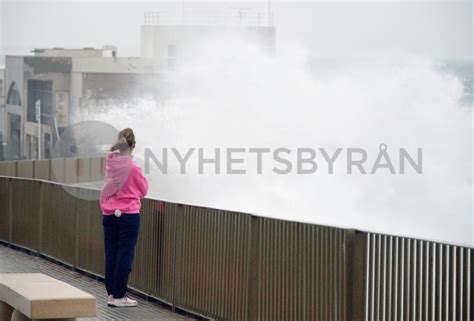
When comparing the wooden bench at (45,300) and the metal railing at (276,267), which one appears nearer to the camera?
the metal railing at (276,267)

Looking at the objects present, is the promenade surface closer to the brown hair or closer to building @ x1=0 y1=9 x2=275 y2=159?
the brown hair

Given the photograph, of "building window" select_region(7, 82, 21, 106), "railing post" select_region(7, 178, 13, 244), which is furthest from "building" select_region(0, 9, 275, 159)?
"railing post" select_region(7, 178, 13, 244)

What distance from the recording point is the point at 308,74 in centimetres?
6944

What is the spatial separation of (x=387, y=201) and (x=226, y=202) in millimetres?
7920

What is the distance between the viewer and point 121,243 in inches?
464

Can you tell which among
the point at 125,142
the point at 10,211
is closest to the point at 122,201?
the point at 125,142

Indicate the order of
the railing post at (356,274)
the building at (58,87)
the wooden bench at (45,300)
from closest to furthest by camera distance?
the wooden bench at (45,300) → the railing post at (356,274) → the building at (58,87)

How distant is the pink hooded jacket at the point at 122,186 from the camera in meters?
11.7

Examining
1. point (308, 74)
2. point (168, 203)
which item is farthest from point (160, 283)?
point (308, 74)

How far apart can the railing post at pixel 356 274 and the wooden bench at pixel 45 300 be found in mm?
2003

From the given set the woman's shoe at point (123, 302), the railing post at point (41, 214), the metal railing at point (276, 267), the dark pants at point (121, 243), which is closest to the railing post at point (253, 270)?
the metal railing at point (276, 267)

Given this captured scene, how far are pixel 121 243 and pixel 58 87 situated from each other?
291 feet

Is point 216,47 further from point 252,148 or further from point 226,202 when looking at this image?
point 226,202

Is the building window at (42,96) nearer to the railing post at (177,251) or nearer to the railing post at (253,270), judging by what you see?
the railing post at (177,251)
